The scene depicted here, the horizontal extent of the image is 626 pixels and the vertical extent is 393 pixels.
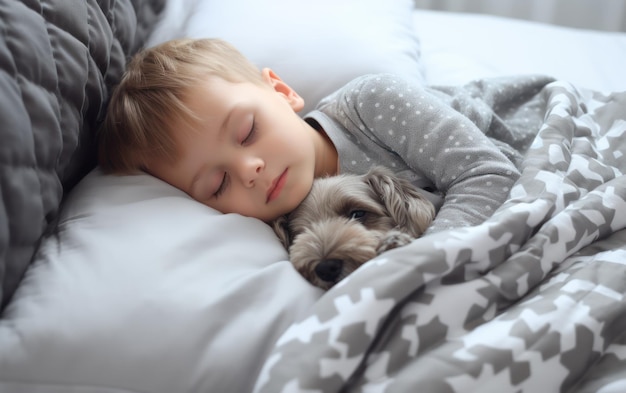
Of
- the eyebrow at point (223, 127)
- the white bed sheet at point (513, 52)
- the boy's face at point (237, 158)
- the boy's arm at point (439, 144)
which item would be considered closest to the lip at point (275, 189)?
the boy's face at point (237, 158)

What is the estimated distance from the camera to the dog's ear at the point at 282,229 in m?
1.19

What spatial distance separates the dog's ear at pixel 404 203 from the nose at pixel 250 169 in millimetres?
240

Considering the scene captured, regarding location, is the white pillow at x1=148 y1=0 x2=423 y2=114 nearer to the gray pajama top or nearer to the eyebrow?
the gray pajama top

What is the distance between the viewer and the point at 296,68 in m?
1.62

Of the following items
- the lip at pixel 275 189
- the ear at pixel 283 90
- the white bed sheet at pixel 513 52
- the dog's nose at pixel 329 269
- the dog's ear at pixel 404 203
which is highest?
the white bed sheet at pixel 513 52


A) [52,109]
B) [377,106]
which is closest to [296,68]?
[377,106]

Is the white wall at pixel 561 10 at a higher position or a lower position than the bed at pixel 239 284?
higher

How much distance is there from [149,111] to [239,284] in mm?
510

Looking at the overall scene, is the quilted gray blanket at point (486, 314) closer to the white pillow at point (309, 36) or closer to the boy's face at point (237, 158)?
the boy's face at point (237, 158)

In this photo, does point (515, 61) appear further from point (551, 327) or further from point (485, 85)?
point (551, 327)

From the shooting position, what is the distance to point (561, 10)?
2.97 metres

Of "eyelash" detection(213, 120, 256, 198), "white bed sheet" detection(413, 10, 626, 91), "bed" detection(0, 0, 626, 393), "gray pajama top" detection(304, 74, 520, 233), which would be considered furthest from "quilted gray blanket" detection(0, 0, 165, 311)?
"white bed sheet" detection(413, 10, 626, 91)

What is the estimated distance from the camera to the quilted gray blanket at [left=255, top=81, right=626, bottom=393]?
0.76 m

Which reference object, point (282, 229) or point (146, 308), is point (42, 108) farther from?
point (282, 229)
